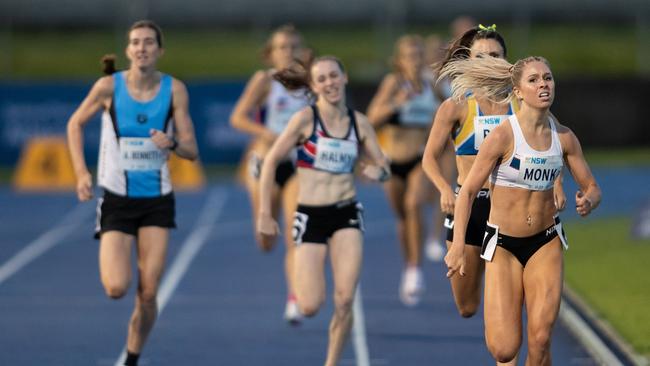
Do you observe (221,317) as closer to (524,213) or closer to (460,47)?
(460,47)

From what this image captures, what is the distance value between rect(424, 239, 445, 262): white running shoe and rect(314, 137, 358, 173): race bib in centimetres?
689

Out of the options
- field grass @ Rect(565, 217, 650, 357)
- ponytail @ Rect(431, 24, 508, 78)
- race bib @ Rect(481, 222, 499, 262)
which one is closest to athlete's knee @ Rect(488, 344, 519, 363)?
race bib @ Rect(481, 222, 499, 262)

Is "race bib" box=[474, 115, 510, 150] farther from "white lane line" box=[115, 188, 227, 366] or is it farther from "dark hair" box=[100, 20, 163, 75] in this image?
"white lane line" box=[115, 188, 227, 366]

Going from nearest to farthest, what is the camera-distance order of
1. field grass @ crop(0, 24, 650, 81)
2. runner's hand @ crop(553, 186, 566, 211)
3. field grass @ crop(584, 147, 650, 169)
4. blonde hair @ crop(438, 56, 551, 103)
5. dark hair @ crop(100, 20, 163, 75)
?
runner's hand @ crop(553, 186, 566, 211)
blonde hair @ crop(438, 56, 551, 103)
dark hair @ crop(100, 20, 163, 75)
field grass @ crop(584, 147, 650, 169)
field grass @ crop(0, 24, 650, 81)

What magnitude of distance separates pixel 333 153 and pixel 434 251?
7177 millimetres

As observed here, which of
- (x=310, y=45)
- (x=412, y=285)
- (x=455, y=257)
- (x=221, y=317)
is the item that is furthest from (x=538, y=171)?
(x=310, y=45)

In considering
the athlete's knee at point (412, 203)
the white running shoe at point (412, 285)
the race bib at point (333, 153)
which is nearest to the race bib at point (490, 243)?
the race bib at point (333, 153)

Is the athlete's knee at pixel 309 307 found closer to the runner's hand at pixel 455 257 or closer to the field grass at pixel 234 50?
the runner's hand at pixel 455 257

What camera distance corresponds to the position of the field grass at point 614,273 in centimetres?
1176

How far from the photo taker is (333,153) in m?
9.88

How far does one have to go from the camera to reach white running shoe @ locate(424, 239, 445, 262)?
54.9 feet

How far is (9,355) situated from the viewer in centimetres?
1057

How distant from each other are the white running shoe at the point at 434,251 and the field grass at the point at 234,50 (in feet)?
45.9

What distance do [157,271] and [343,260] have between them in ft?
3.96
